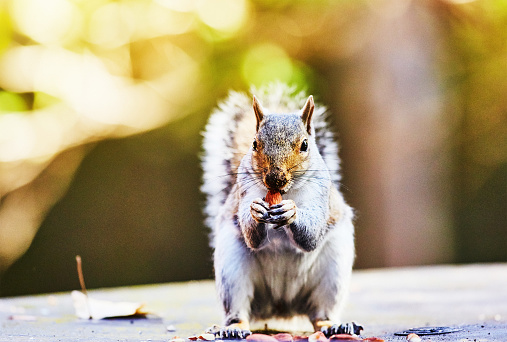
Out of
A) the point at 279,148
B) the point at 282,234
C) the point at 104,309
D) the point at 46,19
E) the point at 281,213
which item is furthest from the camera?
the point at 46,19

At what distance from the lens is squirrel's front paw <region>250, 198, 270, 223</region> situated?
5.41 feet

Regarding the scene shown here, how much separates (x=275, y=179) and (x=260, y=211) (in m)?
0.10

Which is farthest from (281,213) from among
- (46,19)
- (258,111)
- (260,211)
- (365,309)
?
(46,19)

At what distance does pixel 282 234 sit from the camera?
6.15 feet

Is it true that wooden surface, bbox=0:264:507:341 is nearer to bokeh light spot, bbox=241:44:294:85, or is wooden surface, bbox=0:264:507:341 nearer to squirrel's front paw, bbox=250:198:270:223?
squirrel's front paw, bbox=250:198:270:223

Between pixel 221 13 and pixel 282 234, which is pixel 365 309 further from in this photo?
pixel 221 13

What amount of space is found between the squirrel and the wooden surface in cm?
19

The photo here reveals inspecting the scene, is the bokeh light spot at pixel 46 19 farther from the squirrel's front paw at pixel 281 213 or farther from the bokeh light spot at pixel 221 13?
the squirrel's front paw at pixel 281 213

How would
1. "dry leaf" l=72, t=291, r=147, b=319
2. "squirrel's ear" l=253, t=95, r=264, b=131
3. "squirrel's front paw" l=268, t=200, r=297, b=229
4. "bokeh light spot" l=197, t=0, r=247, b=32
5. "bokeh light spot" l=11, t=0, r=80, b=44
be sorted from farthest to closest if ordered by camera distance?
"bokeh light spot" l=197, t=0, r=247, b=32
"bokeh light spot" l=11, t=0, r=80, b=44
"dry leaf" l=72, t=291, r=147, b=319
"squirrel's ear" l=253, t=95, r=264, b=131
"squirrel's front paw" l=268, t=200, r=297, b=229

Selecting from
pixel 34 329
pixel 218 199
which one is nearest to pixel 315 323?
pixel 218 199

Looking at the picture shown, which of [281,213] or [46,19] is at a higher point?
[46,19]

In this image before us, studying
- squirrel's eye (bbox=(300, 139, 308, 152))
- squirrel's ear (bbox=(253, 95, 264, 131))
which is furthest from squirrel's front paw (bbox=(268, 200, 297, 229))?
squirrel's ear (bbox=(253, 95, 264, 131))

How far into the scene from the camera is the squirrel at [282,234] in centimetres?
176

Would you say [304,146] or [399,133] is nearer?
[304,146]
